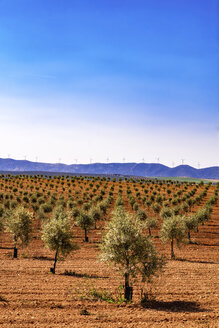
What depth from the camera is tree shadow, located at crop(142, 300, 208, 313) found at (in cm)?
2144

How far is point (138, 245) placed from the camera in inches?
926

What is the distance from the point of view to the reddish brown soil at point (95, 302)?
1883 centimetres

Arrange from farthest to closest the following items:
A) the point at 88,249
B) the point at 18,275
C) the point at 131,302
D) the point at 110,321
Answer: the point at 88,249, the point at 18,275, the point at 131,302, the point at 110,321

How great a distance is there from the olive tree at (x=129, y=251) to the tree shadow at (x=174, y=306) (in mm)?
1879

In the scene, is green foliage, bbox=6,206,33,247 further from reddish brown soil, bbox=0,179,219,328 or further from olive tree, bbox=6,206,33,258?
reddish brown soil, bbox=0,179,219,328

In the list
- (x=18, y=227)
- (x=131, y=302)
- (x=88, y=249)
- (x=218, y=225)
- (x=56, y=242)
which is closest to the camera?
(x=131, y=302)

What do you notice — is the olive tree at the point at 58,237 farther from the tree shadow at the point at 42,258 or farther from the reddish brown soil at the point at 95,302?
the tree shadow at the point at 42,258

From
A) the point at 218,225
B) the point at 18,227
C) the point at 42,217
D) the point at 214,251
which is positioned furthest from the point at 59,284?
the point at 218,225

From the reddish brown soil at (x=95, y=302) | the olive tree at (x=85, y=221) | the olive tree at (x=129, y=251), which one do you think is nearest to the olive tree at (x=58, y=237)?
the reddish brown soil at (x=95, y=302)

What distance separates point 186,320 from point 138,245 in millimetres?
6568

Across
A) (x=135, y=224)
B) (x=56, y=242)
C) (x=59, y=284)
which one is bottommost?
(x=59, y=284)

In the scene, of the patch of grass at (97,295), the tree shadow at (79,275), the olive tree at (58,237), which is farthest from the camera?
the olive tree at (58,237)

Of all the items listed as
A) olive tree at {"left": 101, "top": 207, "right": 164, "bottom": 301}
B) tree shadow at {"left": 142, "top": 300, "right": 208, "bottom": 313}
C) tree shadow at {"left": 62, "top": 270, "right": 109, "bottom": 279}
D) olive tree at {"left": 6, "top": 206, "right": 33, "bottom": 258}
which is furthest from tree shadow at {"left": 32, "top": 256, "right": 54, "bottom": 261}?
tree shadow at {"left": 142, "top": 300, "right": 208, "bottom": 313}

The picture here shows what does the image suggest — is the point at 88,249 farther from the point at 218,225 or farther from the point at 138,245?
the point at 218,225
